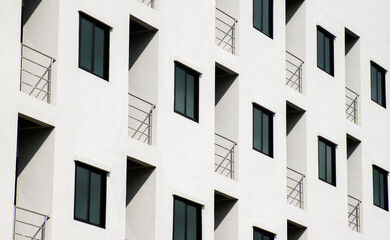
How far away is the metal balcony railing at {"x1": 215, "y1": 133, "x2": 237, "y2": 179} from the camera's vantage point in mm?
42625

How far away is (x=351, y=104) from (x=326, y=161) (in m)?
3.98

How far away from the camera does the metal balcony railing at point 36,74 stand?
34500 millimetres

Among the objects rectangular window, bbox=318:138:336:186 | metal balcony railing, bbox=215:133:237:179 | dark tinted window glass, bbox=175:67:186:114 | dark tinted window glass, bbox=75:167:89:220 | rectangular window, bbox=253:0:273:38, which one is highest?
rectangular window, bbox=253:0:273:38

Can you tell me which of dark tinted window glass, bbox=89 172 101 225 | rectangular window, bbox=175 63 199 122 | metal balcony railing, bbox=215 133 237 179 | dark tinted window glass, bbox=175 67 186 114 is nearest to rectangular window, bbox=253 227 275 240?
metal balcony railing, bbox=215 133 237 179

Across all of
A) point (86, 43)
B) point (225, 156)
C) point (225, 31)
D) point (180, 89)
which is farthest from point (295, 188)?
point (86, 43)

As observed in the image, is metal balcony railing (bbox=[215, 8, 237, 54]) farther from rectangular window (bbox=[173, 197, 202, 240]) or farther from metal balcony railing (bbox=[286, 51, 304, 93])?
rectangular window (bbox=[173, 197, 202, 240])

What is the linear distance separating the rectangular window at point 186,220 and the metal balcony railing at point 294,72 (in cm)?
947

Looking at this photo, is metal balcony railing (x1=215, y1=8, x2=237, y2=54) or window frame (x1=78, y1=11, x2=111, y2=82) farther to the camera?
metal balcony railing (x1=215, y1=8, x2=237, y2=54)

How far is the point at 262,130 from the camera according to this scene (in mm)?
44750

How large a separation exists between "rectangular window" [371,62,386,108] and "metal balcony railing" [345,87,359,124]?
1862mm

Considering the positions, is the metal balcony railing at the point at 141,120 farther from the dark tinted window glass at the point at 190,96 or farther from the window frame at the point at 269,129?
the window frame at the point at 269,129

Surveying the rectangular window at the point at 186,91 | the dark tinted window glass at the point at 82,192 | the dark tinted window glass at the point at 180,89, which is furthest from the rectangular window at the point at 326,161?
the dark tinted window glass at the point at 82,192

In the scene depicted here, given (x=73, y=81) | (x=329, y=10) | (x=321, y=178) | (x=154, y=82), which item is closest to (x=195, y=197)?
(x=154, y=82)

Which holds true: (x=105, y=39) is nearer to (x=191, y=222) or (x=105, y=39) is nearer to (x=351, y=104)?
(x=191, y=222)
